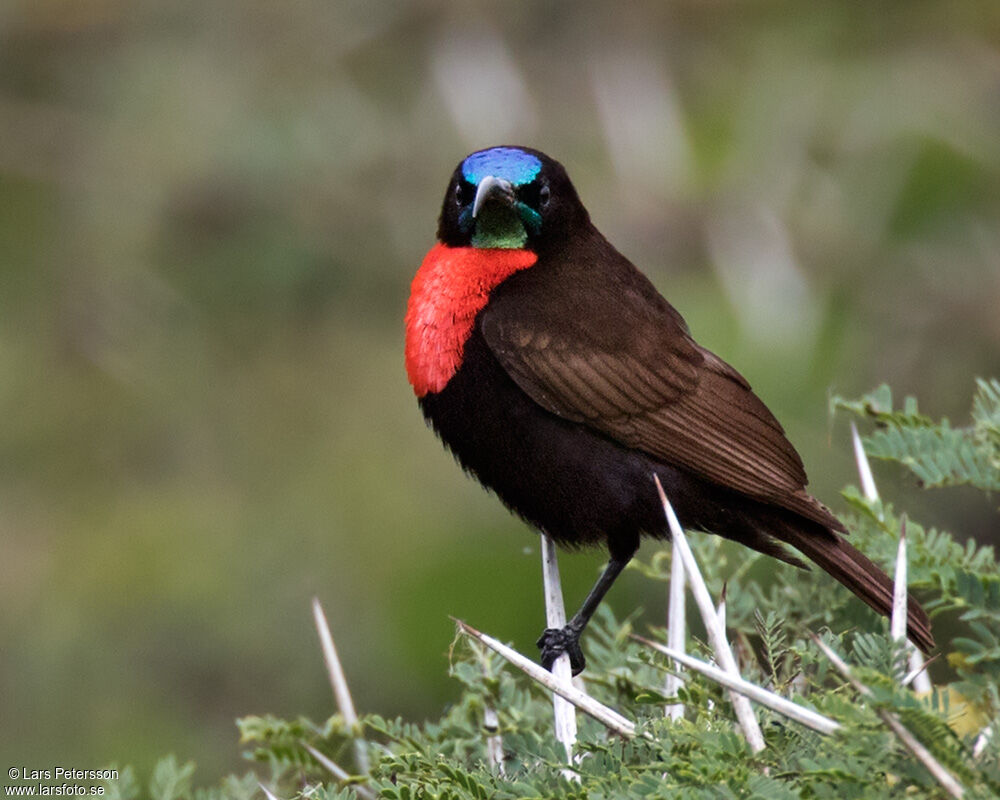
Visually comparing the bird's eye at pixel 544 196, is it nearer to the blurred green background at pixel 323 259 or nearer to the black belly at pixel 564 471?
the black belly at pixel 564 471

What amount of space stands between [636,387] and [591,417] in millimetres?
113

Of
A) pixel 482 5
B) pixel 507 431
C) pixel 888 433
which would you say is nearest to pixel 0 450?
pixel 482 5

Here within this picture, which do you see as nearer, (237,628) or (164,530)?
(237,628)

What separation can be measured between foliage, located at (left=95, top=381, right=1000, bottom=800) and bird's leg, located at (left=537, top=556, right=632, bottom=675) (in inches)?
3.1

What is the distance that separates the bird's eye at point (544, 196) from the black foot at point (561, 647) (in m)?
0.94

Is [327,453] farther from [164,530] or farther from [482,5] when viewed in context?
[482,5]

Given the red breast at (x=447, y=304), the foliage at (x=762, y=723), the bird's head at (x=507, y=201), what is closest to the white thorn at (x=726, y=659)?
the foliage at (x=762, y=723)

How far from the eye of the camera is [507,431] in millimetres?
3027

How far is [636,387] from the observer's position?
3037mm

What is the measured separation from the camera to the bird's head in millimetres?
3227

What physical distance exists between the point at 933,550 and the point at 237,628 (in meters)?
3.32

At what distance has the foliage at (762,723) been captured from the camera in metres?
1.65

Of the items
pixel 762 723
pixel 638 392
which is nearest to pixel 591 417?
pixel 638 392

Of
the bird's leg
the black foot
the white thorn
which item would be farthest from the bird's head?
the white thorn
